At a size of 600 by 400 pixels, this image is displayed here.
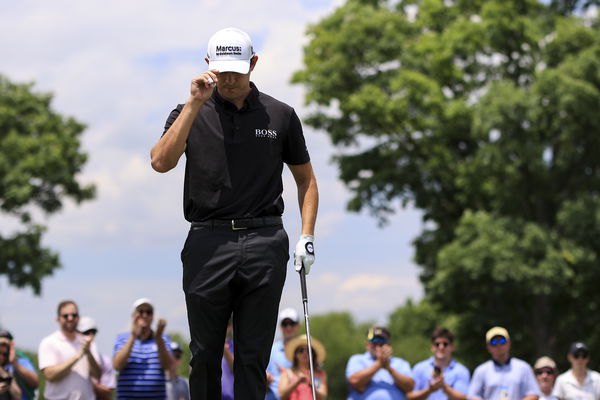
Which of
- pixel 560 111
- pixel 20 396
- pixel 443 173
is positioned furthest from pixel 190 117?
pixel 443 173

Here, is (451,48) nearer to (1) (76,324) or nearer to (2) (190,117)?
(1) (76,324)

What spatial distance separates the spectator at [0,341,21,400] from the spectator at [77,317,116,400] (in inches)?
31.3

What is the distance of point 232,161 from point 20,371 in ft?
18.8

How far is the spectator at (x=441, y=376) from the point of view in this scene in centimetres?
1168

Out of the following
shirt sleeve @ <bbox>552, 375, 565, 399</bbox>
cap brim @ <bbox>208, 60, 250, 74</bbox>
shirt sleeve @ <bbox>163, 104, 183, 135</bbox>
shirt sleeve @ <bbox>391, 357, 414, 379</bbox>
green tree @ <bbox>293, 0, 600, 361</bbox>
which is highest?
green tree @ <bbox>293, 0, 600, 361</bbox>

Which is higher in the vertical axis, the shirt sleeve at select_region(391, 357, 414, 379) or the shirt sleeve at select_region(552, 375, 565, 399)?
the shirt sleeve at select_region(391, 357, 414, 379)

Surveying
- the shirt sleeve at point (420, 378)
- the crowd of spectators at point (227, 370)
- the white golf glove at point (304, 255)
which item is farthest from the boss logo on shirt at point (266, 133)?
the shirt sleeve at point (420, 378)

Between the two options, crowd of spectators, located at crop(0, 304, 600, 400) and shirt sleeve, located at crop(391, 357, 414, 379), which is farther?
shirt sleeve, located at crop(391, 357, 414, 379)

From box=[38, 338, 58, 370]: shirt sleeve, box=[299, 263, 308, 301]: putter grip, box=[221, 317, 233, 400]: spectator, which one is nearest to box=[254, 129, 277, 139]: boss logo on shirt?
box=[299, 263, 308, 301]: putter grip

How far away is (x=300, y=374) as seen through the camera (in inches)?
440

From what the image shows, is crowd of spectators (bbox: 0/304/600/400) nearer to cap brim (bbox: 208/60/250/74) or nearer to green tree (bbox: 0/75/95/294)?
cap brim (bbox: 208/60/250/74)

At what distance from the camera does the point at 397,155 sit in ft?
108

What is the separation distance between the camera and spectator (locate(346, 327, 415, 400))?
37.5 feet

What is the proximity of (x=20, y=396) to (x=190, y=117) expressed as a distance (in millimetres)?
5721
